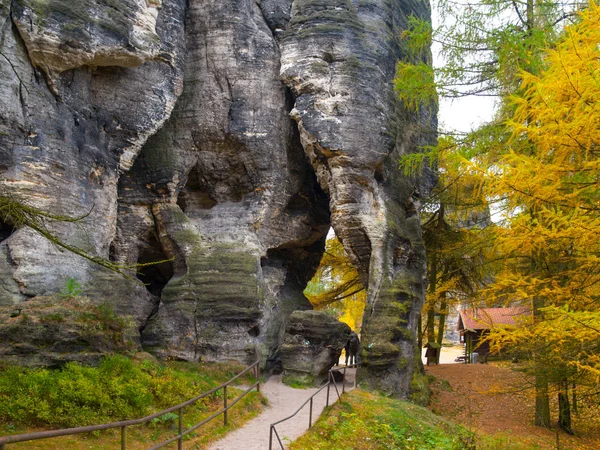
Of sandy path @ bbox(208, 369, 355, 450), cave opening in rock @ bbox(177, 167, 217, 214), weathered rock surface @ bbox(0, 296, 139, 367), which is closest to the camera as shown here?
sandy path @ bbox(208, 369, 355, 450)

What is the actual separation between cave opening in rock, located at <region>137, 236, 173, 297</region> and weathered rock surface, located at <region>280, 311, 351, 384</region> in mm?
4468

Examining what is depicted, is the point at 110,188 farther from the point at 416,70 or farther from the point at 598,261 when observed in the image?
the point at 598,261

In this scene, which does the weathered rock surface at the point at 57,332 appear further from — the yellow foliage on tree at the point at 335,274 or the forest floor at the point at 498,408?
the yellow foliage on tree at the point at 335,274

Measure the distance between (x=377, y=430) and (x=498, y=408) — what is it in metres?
7.79

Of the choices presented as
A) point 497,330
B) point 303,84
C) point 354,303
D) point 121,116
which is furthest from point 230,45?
point 354,303

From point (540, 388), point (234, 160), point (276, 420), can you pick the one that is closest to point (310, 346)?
point (276, 420)

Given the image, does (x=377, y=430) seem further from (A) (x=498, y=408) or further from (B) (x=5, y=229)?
(B) (x=5, y=229)

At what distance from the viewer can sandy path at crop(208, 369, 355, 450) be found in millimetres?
8617

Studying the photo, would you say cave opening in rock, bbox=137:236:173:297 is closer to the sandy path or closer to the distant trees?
the sandy path

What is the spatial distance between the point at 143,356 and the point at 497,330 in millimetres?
7046

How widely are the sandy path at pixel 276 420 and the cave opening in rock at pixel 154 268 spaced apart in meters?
4.66

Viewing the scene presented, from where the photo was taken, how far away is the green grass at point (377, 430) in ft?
31.1

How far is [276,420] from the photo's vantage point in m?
10.5

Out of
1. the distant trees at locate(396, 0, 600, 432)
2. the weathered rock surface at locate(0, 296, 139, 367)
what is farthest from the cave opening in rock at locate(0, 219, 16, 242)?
the distant trees at locate(396, 0, 600, 432)
